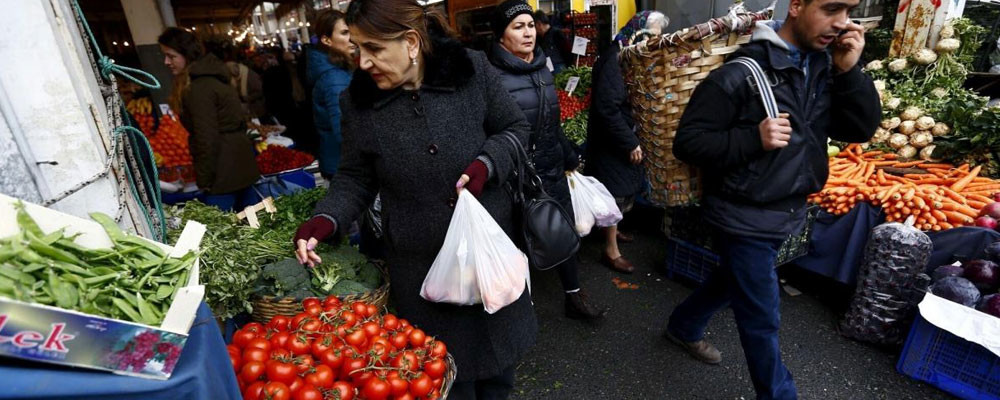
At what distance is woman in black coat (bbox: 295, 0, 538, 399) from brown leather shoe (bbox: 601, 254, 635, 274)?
2.23 metres

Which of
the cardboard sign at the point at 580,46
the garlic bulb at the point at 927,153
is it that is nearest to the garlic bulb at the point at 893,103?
the garlic bulb at the point at 927,153

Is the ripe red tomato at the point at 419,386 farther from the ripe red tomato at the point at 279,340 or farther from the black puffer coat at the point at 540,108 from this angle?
the black puffer coat at the point at 540,108

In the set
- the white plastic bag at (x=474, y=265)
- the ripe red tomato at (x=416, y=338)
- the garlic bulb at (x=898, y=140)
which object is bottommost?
the garlic bulb at (x=898, y=140)

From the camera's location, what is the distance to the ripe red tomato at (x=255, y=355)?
1.58 meters

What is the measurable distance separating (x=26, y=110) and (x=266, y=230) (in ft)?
4.97

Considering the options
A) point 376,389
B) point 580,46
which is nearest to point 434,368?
point 376,389

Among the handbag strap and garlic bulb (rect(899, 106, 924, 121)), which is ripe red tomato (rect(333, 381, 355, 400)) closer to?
the handbag strap

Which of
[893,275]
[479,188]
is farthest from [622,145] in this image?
[479,188]

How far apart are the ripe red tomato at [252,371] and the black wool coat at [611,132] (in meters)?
2.78

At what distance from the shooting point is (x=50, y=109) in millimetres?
1456

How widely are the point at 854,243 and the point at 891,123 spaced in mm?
1653

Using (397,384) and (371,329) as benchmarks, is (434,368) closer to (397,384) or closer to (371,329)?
(397,384)

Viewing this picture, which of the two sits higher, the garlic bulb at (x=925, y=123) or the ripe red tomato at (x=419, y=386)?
the garlic bulb at (x=925, y=123)

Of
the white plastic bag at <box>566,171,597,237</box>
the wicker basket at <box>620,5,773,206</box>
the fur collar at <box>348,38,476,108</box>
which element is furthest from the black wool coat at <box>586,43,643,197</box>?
the fur collar at <box>348,38,476,108</box>
